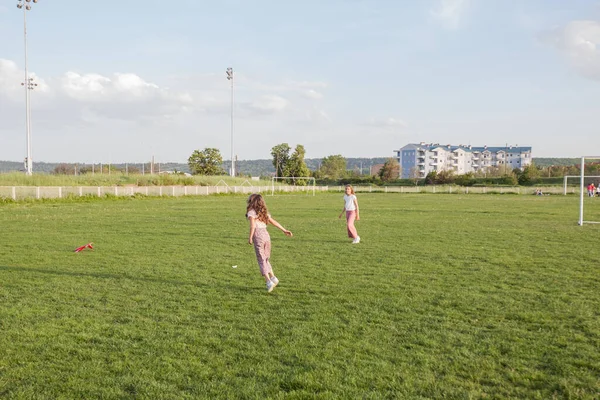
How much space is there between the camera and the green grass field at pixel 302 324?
4.57 m

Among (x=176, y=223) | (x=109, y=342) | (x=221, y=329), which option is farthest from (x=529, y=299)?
(x=176, y=223)

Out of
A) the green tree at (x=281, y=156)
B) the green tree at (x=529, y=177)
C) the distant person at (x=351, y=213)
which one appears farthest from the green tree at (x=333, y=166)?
the distant person at (x=351, y=213)

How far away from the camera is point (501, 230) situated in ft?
59.9

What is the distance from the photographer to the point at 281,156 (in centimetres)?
9831

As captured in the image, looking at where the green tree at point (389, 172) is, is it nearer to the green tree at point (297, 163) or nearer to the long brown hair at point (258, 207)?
the green tree at point (297, 163)

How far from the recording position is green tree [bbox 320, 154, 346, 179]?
128375mm

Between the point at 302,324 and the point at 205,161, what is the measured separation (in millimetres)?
77928

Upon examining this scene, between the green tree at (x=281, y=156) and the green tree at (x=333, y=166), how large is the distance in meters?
29.4

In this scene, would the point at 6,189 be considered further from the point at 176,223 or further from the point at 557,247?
the point at 557,247

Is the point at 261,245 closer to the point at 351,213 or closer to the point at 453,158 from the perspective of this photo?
the point at 351,213

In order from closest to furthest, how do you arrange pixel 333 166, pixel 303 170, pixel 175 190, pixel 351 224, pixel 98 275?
pixel 98 275 → pixel 351 224 → pixel 175 190 → pixel 303 170 → pixel 333 166

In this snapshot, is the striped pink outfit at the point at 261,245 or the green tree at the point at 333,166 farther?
the green tree at the point at 333,166

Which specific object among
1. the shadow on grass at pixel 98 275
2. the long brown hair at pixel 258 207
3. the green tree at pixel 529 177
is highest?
the green tree at pixel 529 177

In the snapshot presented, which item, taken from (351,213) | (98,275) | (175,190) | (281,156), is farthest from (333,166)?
(98,275)
